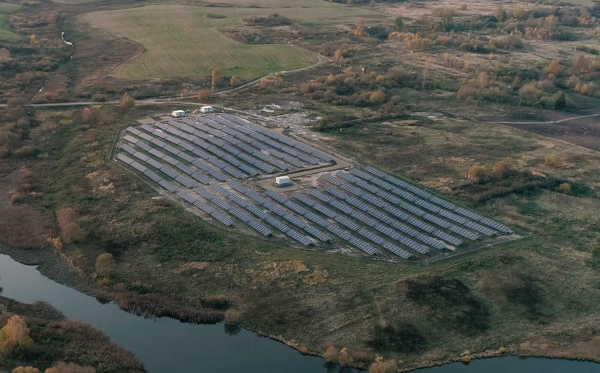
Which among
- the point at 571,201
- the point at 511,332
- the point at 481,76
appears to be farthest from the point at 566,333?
the point at 481,76

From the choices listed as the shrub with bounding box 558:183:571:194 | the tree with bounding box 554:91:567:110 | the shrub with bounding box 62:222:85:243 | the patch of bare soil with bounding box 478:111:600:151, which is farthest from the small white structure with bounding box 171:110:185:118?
the tree with bounding box 554:91:567:110

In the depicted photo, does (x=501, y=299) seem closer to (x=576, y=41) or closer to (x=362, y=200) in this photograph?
(x=362, y=200)

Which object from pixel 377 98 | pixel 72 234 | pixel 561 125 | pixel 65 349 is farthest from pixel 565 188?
pixel 65 349

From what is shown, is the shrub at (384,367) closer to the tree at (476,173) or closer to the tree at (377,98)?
the tree at (476,173)

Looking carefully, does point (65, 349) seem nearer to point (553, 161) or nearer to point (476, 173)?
point (476, 173)

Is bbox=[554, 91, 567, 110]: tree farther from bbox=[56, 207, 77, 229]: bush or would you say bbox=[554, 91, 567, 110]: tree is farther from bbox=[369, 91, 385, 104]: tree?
bbox=[56, 207, 77, 229]: bush

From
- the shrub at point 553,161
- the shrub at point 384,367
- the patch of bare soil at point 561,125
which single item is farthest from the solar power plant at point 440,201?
the patch of bare soil at point 561,125
